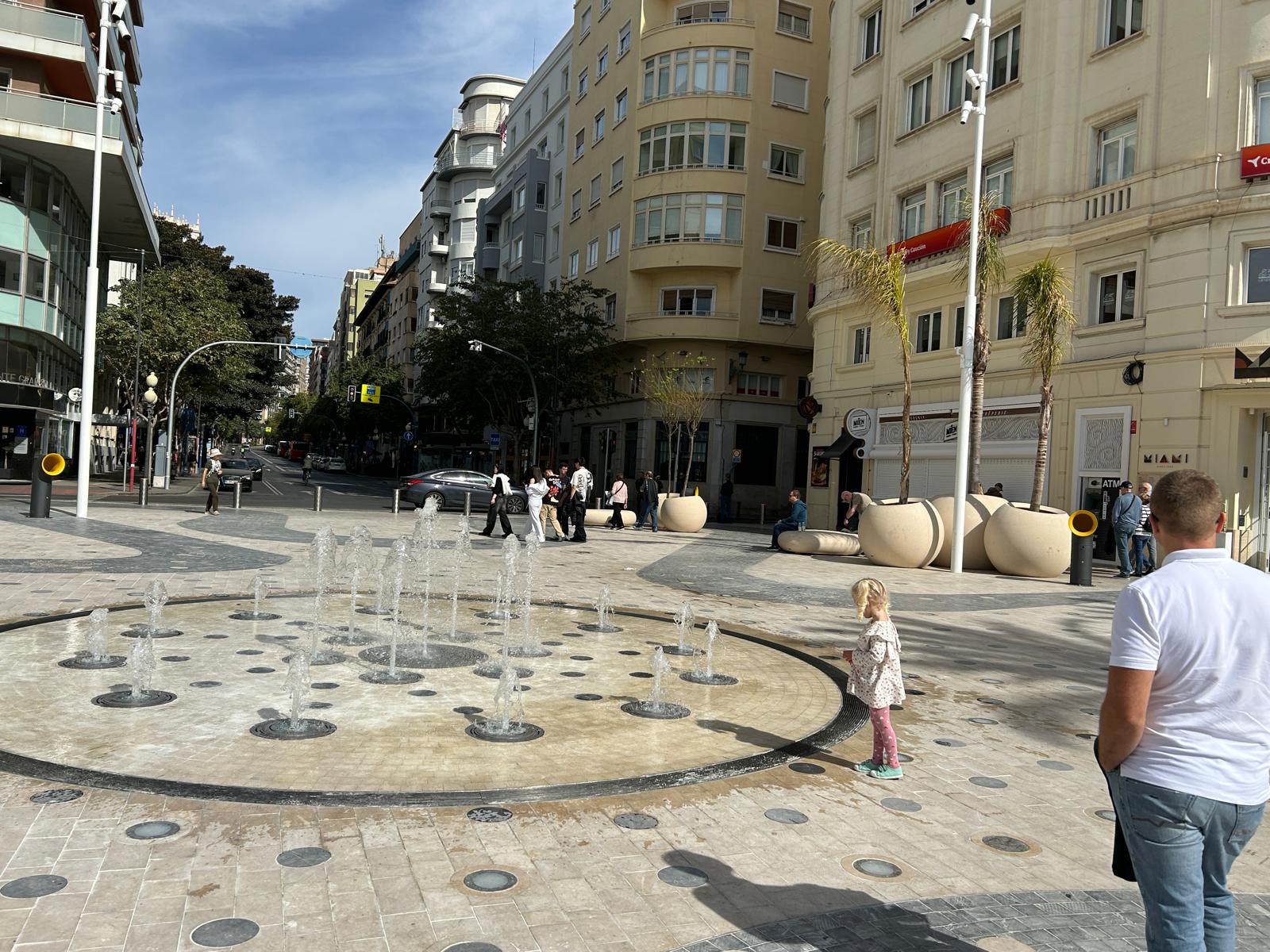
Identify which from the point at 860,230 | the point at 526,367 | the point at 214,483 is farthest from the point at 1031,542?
the point at 526,367

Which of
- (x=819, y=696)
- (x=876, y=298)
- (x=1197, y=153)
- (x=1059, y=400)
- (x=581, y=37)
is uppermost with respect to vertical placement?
(x=581, y=37)

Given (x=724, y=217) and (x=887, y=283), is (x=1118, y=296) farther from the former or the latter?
(x=724, y=217)

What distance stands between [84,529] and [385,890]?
17.6 meters

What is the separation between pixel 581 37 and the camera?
50.5 m

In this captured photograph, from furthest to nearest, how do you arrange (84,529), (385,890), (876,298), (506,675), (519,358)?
(519,358)
(876,298)
(84,529)
(506,675)
(385,890)

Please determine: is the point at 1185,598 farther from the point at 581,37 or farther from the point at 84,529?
the point at 581,37

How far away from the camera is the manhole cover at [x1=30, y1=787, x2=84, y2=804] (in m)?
4.43

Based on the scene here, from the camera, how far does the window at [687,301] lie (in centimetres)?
4162

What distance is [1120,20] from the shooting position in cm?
2225

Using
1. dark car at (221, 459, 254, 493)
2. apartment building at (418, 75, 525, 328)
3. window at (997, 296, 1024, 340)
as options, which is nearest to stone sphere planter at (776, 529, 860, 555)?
window at (997, 296, 1024, 340)

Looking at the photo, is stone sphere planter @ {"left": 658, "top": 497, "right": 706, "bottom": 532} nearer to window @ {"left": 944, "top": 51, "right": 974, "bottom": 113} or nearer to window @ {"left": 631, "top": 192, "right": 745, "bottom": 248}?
window @ {"left": 944, "top": 51, "right": 974, "bottom": 113}

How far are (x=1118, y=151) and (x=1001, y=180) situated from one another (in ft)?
11.5

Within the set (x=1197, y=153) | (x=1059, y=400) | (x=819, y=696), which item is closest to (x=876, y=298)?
(x=1059, y=400)

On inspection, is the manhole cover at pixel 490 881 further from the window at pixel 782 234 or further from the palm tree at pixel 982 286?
the window at pixel 782 234
